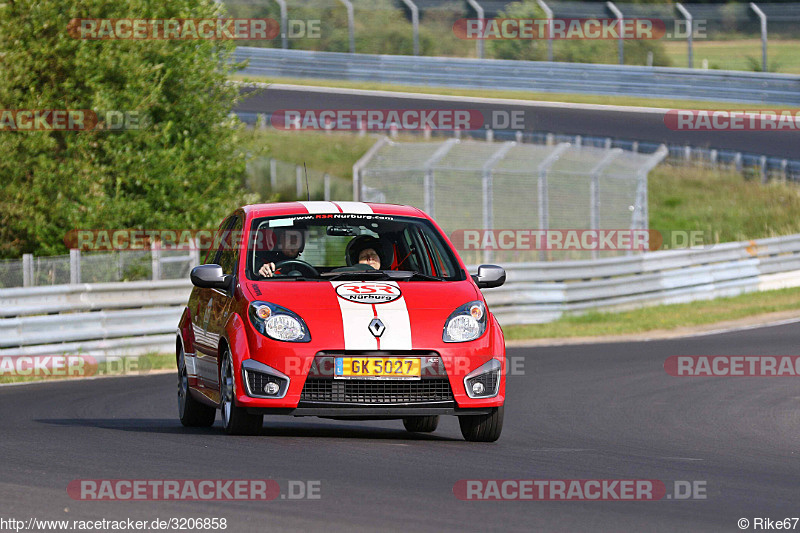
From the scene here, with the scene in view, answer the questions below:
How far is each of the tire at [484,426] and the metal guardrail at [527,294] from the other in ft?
26.9

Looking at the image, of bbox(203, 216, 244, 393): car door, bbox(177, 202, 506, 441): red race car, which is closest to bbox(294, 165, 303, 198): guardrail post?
bbox(203, 216, 244, 393): car door

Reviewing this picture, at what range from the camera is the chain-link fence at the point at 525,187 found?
23406 mm

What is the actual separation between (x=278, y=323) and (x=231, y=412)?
2.49ft

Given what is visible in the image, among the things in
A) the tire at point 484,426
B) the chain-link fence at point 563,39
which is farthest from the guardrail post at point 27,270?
the chain-link fence at point 563,39

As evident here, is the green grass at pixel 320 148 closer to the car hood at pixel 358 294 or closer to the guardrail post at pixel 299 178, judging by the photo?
the guardrail post at pixel 299 178

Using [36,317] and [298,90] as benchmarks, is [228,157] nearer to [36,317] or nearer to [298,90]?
[36,317]

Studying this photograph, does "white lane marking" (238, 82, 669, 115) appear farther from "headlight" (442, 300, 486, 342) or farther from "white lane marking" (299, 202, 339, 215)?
"headlight" (442, 300, 486, 342)

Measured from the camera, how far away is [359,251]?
10172 mm

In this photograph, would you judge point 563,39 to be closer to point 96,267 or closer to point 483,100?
point 483,100

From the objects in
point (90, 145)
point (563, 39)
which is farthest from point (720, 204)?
point (90, 145)

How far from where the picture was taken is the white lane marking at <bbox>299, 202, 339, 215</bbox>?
1003cm

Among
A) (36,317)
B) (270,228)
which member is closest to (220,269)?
(270,228)

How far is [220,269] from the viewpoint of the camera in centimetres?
954

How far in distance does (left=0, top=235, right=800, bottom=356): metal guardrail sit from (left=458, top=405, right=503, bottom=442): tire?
26.9 feet
